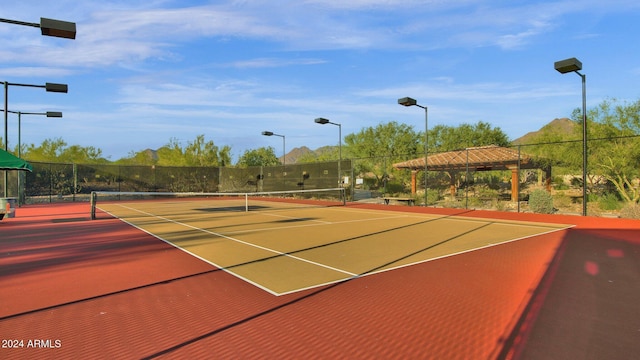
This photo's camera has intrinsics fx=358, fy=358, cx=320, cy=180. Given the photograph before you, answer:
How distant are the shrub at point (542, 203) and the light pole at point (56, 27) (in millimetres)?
18186

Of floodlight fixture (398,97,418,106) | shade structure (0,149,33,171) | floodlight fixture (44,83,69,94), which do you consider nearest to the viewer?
shade structure (0,149,33,171)

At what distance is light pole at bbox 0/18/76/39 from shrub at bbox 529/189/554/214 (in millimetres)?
18186

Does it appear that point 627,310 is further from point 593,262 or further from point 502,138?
point 502,138

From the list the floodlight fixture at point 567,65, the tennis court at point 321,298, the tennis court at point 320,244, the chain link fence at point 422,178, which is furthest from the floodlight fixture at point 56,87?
the floodlight fixture at point 567,65

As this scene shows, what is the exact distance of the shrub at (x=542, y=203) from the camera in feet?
52.2

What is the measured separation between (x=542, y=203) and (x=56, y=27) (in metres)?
18.6

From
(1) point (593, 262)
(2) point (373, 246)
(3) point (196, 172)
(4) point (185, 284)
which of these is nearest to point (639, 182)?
(1) point (593, 262)

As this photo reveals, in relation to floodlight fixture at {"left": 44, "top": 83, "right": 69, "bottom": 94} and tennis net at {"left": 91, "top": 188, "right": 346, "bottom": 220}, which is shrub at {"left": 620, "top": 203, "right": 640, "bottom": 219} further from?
floodlight fixture at {"left": 44, "top": 83, "right": 69, "bottom": 94}

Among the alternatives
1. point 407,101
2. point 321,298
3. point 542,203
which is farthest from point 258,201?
point 321,298

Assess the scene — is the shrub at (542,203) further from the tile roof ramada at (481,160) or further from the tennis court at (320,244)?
the tile roof ramada at (481,160)

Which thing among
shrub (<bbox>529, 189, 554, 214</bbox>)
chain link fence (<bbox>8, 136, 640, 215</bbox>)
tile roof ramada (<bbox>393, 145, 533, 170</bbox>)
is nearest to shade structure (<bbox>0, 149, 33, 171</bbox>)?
chain link fence (<bbox>8, 136, 640, 215</bbox>)

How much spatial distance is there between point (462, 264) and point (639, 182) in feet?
61.0

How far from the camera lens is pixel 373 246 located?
791 centimetres

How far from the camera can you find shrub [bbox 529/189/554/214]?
1591cm
